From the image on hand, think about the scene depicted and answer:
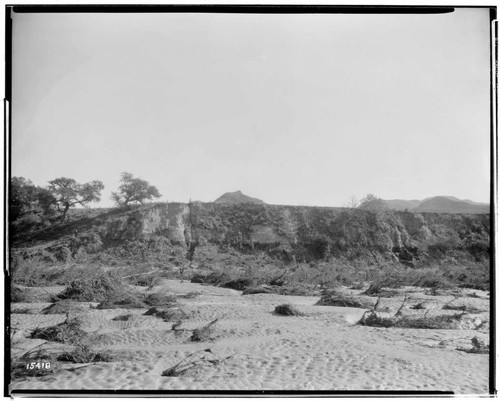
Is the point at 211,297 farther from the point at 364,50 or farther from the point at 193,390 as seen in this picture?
the point at 364,50

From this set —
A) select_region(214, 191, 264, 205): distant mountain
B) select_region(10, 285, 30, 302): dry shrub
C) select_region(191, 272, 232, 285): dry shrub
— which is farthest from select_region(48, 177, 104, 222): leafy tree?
select_region(191, 272, 232, 285): dry shrub

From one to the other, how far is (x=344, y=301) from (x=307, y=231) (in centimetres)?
276

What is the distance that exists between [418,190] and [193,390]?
19.0 ft

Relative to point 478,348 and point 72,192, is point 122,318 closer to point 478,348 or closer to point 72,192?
point 72,192

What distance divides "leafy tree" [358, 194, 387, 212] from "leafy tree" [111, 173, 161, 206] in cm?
448

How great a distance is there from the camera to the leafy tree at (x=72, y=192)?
32.4 feet

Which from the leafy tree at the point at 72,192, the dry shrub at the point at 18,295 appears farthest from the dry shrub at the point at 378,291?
the dry shrub at the point at 18,295

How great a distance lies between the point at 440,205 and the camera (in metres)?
12.1

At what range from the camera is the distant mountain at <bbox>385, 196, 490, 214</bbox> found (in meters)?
9.37

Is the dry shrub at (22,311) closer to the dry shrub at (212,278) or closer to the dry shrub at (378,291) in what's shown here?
the dry shrub at (212,278)

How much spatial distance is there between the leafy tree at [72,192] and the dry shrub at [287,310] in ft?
14.5

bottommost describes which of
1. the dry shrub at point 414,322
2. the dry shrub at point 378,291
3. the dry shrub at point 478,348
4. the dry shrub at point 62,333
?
the dry shrub at point 478,348

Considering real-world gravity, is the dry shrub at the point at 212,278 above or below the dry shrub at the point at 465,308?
above

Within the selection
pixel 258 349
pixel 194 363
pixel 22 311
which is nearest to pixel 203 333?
pixel 194 363
